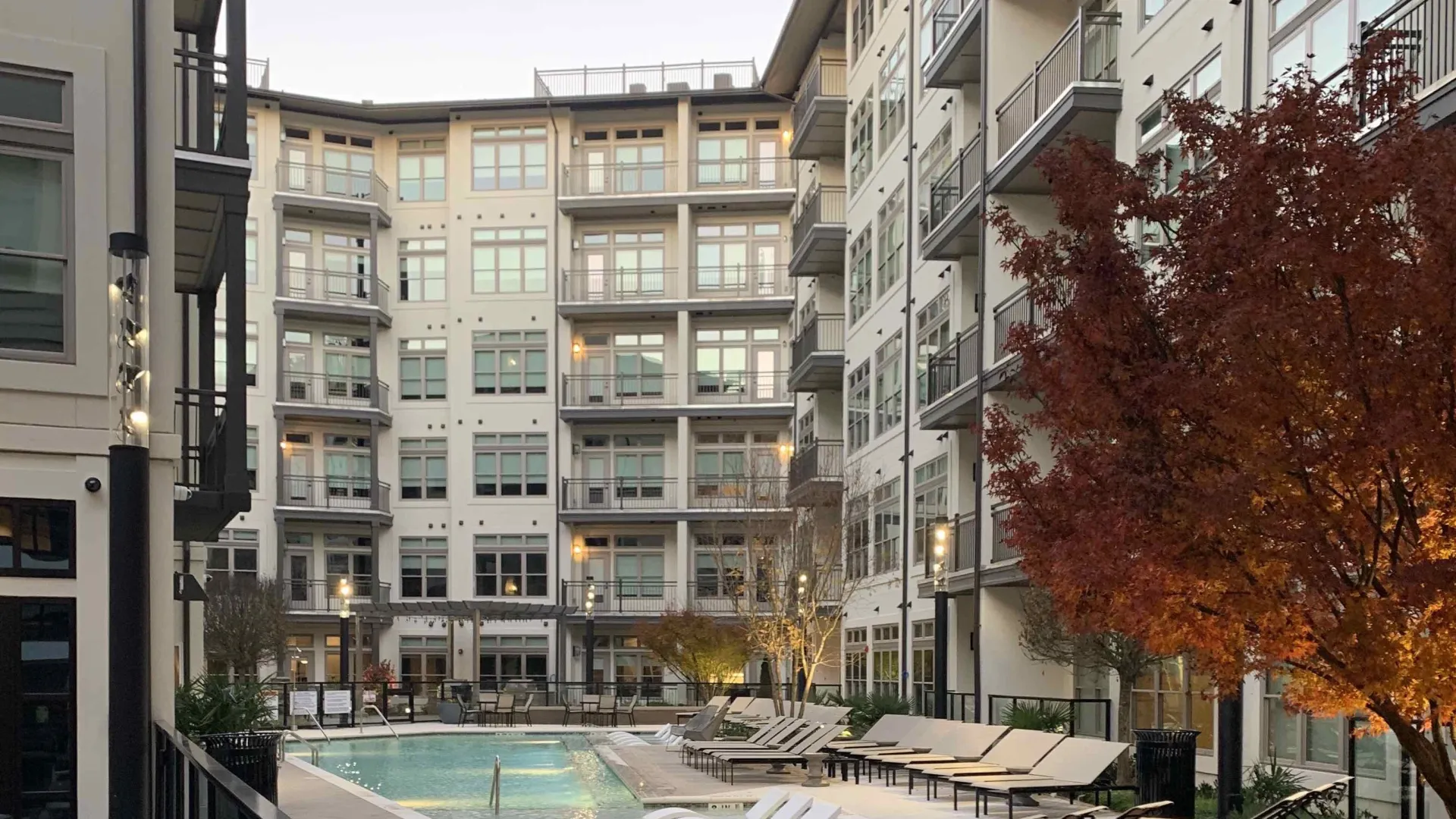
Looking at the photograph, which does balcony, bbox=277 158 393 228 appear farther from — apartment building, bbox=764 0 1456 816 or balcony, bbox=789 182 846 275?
balcony, bbox=789 182 846 275

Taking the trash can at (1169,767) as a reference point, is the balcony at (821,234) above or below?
above

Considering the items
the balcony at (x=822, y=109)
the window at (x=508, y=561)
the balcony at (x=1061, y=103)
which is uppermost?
the balcony at (x=822, y=109)

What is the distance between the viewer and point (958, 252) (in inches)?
1160

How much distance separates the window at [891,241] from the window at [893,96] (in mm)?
1490

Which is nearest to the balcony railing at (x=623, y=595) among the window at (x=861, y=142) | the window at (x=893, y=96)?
the window at (x=861, y=142)

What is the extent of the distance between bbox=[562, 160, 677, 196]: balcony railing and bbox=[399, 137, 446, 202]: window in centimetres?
474

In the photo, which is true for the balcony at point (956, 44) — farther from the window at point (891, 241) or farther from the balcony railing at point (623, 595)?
the balcony railing at point (623, 595)

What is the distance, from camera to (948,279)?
100ft

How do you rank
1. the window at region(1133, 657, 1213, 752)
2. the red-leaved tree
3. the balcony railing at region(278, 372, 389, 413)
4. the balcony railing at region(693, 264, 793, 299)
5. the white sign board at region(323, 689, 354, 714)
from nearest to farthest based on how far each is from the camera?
the red-leaved tree, the window at region(1133, 657, 1213, 752), the white sign board at region(323, 689, 354, 714), the balcony railing at region(278, 372, 389, 413), the balcony railing at region(693, 264, 793, 299)

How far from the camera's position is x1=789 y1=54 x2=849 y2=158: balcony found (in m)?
41.5

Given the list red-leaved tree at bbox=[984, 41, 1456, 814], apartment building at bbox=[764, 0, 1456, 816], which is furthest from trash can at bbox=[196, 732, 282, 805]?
red-leaved tree at bbox=[984, 41, 1456, 814]

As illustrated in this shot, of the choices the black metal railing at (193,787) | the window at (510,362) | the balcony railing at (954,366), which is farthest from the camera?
the window at (510,362)

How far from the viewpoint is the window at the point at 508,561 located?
55.2 meters

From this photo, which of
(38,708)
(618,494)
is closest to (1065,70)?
(38,708)
